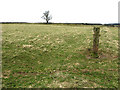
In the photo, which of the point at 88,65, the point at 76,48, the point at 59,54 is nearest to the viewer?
the point at 88,65

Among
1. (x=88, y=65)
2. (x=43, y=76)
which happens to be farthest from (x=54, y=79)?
(x=88, y=65)

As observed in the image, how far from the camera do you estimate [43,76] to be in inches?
494

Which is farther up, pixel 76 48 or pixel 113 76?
pixel 76 48

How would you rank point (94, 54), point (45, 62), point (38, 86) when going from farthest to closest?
point (94, 54) < point (45, 62) < point (38, 86)

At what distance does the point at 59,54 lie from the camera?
18.7m

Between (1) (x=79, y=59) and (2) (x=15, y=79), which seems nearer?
(2) (x=15, y=79)

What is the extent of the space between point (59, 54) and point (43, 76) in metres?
6.87

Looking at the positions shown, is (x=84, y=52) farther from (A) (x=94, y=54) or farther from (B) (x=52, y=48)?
(B) (x=52, y=48)

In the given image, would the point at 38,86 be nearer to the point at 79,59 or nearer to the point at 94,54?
the point at 79,59

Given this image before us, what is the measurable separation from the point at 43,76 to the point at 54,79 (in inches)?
69.2
